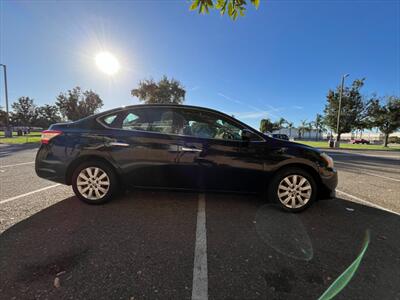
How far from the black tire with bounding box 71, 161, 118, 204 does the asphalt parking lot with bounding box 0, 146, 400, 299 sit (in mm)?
131

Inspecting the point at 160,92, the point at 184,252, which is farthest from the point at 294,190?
the point at 160,92

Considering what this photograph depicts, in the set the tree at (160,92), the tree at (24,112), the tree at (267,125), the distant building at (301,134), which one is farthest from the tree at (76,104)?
the distant building at (301,134)

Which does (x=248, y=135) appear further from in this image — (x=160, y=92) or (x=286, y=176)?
(x=160, y=92)

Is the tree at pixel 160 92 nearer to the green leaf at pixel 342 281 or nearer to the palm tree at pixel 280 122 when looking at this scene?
the green leaf at pixel 342 281

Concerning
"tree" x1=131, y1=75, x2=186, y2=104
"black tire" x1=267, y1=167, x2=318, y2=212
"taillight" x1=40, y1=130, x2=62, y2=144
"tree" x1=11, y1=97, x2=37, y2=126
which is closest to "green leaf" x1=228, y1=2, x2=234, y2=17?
"black tire" x1=267, y1=167, x2=318, y2=212

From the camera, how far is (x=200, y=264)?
200 centimetres

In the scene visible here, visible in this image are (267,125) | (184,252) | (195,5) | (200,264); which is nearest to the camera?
(200,264)

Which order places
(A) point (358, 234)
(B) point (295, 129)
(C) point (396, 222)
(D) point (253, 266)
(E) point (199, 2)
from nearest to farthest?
1. (D) point (253, 266)
2. (A) point (358, 234)
3. (E) point (199, 2)
4. (C) point (396, 222)
5. (B) point (295, 129)

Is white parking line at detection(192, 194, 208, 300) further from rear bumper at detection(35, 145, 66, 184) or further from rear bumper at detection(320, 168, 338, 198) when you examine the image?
rear bumper at detection(35, 145, 66, 184)

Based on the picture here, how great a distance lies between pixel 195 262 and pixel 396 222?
3.25m

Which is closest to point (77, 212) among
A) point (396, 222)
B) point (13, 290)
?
point (13, 290)

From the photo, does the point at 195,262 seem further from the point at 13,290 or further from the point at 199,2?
the point at 199,2

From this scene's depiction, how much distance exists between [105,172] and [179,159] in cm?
125

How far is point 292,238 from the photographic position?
98.8 inches
